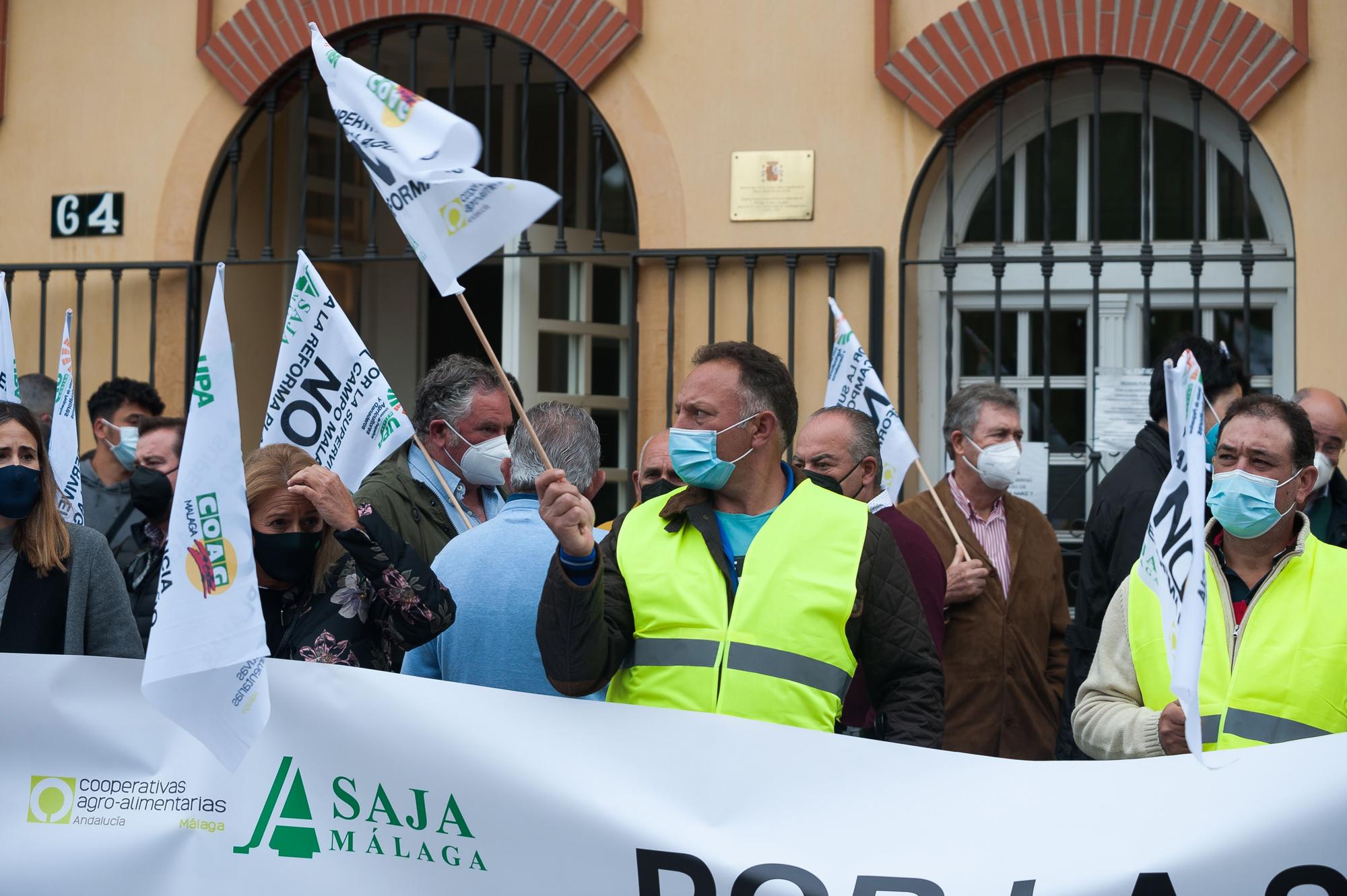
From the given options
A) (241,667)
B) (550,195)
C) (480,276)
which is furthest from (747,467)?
(480,276)

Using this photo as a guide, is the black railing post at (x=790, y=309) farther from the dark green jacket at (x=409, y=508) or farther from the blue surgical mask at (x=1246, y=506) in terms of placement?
the blue surgical mask at (x=1246, y=506)

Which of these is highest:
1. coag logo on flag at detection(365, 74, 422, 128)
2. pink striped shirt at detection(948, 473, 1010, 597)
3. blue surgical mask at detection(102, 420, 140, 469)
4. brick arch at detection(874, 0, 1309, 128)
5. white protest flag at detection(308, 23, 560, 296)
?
→ brick arch at detection(874, 0, 1309, 128)

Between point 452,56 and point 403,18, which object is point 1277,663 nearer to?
point 452,56

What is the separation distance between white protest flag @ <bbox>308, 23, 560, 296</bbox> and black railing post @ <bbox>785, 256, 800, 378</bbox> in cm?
357

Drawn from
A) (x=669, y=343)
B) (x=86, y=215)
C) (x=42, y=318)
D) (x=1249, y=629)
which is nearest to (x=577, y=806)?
(x=1249, y=629)

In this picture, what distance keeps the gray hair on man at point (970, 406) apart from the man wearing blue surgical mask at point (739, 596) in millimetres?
2021

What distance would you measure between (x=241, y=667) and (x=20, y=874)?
764mm

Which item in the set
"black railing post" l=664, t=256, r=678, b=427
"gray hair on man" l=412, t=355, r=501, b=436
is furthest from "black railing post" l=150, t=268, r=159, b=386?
"gray hair on man" l=412, t=355, r=501, b=436

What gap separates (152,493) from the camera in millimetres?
4996

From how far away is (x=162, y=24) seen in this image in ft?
24.8

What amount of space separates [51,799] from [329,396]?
1.31 meters

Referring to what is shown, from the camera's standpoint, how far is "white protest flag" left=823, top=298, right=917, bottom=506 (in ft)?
17.9

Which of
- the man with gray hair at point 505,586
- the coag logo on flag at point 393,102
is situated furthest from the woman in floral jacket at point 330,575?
the coag logo on flag at point 393,102

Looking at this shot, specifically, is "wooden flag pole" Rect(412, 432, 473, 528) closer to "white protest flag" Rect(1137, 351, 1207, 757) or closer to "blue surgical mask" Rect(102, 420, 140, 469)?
"white protest flag" Rect(1137, 351, 1207, 757)
